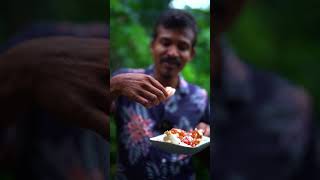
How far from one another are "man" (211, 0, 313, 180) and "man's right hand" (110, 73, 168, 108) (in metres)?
0.27

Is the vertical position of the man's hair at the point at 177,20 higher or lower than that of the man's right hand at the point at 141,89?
higher

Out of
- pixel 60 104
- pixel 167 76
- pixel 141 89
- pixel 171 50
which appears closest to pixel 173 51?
pixel 171 50

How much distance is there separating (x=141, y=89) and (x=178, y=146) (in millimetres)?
321

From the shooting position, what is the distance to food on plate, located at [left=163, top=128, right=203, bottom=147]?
250cm

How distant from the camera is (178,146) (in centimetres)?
251

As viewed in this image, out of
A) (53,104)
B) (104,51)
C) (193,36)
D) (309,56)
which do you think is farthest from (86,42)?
(309,56)

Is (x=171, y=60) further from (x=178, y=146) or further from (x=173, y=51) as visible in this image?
(x=178, y=146)

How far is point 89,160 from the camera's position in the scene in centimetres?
248

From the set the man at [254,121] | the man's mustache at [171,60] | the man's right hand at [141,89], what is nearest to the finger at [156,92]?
the man's right hand at [141,89]

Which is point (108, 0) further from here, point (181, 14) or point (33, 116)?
point (33, 116)

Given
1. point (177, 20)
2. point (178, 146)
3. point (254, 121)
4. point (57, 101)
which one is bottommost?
point (178, 146)

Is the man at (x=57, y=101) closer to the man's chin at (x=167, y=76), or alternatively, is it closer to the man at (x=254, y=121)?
the man's chin at (x=167, y=76)

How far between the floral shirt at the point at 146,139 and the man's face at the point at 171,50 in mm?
64

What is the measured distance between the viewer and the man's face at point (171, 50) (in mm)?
2535
